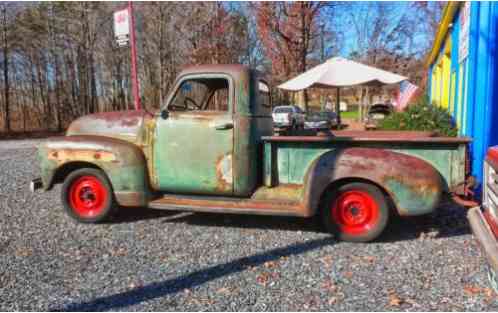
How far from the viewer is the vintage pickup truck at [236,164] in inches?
166

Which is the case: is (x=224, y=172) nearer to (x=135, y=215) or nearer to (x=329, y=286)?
(x=135, y=215)

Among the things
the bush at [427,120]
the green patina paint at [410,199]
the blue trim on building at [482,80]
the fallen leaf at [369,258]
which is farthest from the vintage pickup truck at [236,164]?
the bush at [427,120]

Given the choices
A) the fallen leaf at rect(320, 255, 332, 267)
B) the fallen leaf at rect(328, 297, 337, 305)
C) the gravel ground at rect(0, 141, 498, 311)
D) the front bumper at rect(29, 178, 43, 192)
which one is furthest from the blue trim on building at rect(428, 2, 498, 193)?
the front bumper at rect(29, 178, 43, 192)

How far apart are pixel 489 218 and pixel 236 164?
258 centimetres

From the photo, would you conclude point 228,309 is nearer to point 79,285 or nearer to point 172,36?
point 79,285

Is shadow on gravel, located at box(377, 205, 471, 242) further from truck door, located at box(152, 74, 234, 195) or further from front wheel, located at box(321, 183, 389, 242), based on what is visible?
truck door, located at box(152, 74, 234, 195)

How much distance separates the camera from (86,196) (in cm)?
513

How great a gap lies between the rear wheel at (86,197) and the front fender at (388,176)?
260 cm

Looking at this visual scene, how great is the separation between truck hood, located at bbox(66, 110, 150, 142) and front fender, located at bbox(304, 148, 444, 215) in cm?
224

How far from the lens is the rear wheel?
199 inches

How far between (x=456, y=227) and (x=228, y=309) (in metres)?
3.24

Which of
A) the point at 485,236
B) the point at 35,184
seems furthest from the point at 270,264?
the point at 35,184

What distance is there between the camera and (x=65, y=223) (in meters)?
5.18

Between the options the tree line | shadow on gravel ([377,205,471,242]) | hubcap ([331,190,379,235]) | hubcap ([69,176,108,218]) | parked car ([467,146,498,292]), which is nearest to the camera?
parked car ([467,146,498,292])
